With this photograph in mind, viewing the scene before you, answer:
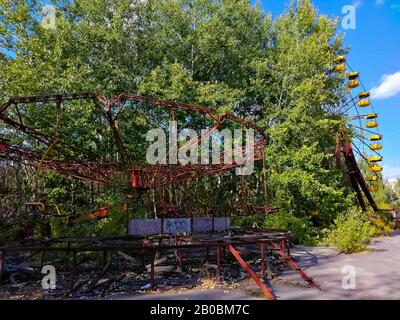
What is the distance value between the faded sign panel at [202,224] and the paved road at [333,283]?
2636 millimetres

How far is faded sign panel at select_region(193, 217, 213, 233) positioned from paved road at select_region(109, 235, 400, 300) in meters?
2.64

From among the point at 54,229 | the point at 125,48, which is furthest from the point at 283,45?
the point at 54,229

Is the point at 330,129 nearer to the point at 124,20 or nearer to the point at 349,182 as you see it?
the point at 349,182

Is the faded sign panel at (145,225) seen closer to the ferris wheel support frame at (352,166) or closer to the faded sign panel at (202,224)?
the faded sign panel at (202,224)

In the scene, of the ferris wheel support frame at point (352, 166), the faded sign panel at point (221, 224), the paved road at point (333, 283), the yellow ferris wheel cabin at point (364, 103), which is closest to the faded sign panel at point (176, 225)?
the faded sign panel at point (221, 224)

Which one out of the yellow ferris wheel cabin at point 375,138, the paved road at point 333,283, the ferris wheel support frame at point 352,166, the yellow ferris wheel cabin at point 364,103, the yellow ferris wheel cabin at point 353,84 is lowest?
the paved road at point 333,283

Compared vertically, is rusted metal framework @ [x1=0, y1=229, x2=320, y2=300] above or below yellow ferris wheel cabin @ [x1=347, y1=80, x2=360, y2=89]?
below

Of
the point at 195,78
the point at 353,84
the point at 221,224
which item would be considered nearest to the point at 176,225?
the point at 221,224

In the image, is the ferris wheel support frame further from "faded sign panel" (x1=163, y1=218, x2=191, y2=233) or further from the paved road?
"faded sign panel" (x1=163, y1=218, x2=191, y2=233)

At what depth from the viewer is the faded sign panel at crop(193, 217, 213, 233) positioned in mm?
9836

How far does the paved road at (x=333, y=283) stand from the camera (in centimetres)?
642

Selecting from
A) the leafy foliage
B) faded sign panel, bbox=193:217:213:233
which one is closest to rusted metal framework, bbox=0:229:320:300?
faded sign panel, bbox=193:217:213:233

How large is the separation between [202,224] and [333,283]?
13.1 ft
